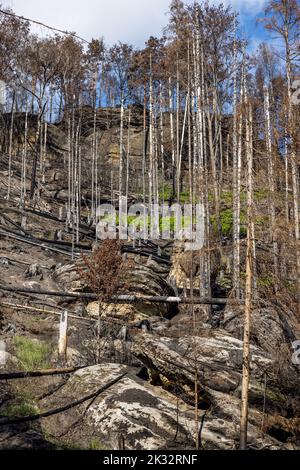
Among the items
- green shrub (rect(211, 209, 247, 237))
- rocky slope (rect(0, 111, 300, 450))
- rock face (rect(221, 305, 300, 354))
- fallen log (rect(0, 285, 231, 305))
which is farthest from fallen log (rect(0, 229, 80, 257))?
rock face (rect(221, 305, 300, 354))

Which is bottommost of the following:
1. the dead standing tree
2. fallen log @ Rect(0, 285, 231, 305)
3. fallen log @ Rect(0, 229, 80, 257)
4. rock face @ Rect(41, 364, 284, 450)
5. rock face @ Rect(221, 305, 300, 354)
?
rock face @ Rect(41, 364, 284, 450)

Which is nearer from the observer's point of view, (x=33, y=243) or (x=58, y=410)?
(x=58, y=410)

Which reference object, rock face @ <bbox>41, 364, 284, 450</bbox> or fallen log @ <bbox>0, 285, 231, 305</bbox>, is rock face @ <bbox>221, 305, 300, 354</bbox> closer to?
rock face @ <bbox>41, 364, 284, 450</bbox>

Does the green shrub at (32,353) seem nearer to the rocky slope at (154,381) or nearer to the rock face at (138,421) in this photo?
the rocky slope at (154,381)

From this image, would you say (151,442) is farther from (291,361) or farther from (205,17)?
(205,17)

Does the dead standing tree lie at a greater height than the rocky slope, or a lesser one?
greater

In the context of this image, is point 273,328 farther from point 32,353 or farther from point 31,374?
point 32,353

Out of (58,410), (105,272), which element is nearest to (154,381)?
(58,410)

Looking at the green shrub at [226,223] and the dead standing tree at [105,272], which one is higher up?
the green shrub at [226,223]

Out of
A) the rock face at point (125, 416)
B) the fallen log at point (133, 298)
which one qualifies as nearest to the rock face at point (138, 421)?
the rock face at point (125, 416)

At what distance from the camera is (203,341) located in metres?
7.30
